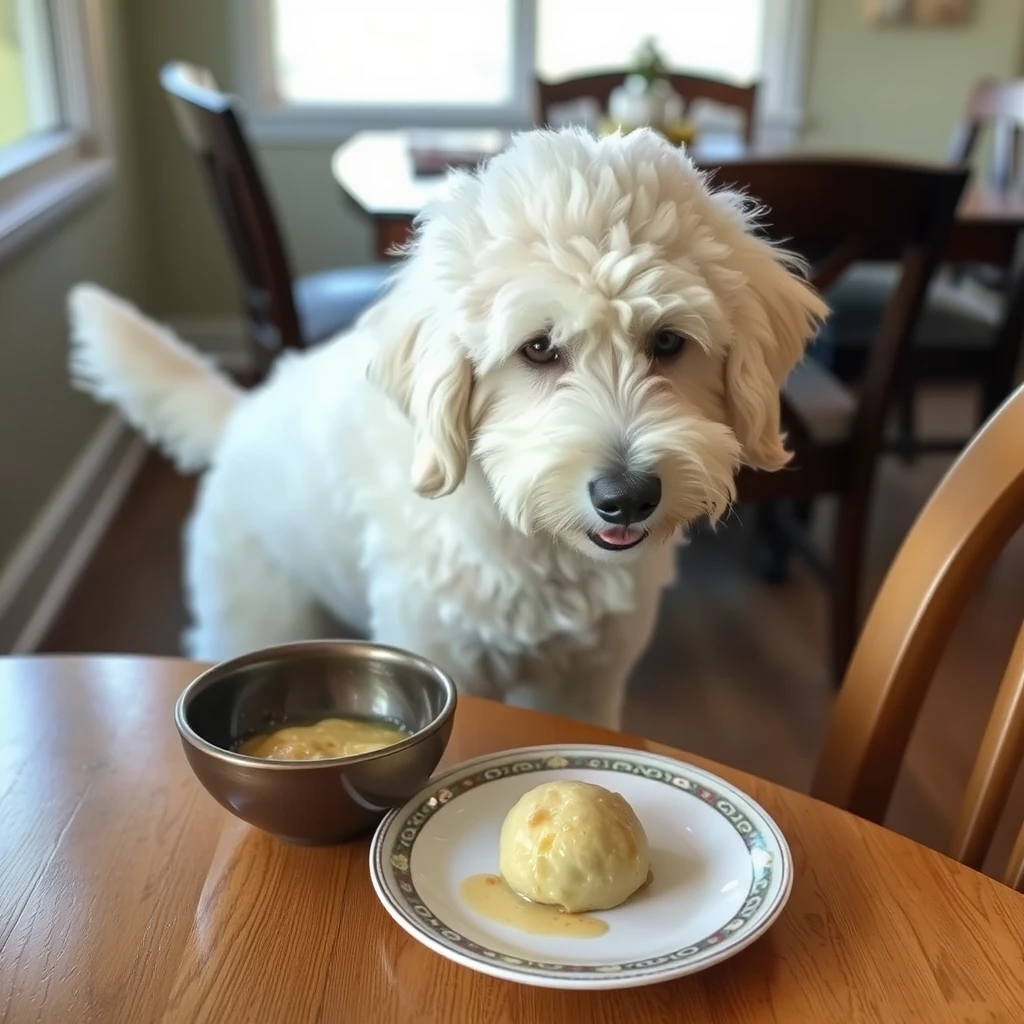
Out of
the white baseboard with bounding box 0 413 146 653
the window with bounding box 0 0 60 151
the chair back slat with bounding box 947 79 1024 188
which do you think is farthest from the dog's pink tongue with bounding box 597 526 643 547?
the chair back slat with bounding box 947 79 1024 188

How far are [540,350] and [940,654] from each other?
40cm

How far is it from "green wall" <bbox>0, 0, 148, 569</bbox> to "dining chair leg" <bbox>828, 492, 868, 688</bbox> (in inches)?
61.7

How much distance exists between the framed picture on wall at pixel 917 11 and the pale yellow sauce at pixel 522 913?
400 cm

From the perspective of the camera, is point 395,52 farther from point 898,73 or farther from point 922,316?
point 922,316

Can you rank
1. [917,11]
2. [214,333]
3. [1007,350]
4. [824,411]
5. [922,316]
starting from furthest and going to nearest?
[214,333]
[917,11]
[922,316]
[1007,350]
[824,411]

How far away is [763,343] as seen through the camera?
1043 millimetres

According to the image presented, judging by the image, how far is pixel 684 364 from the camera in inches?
40.0

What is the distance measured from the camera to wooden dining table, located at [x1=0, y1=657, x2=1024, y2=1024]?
56cm

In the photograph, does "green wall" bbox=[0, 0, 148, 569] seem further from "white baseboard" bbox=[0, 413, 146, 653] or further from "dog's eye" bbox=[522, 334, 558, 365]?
"dog's eye" bbox=[522, 334, 558, 365]

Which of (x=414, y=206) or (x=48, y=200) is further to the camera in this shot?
(x=48, y=200)

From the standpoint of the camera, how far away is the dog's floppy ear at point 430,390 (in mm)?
1010

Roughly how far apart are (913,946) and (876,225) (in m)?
1.45

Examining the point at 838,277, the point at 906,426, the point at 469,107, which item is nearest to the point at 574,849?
the point at 838,277

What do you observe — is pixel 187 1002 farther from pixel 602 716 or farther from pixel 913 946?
pixel 602 716
